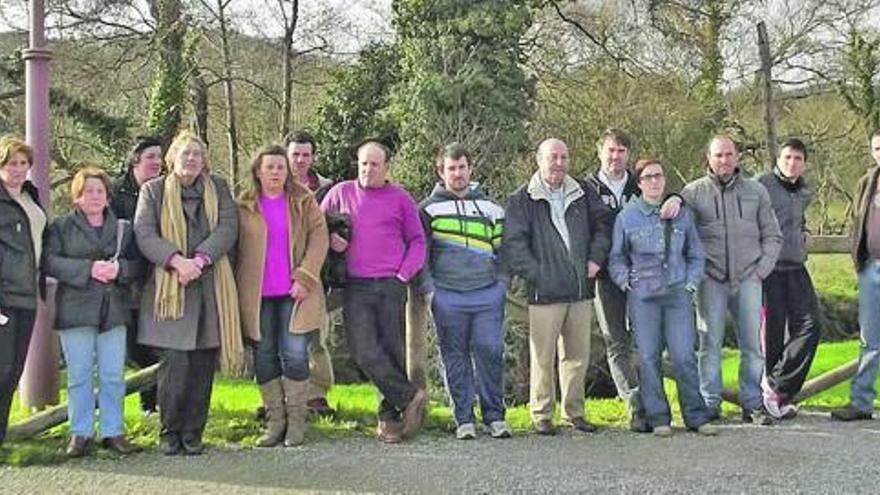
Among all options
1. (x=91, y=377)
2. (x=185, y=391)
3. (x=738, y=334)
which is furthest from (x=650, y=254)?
(x=91, y=377)

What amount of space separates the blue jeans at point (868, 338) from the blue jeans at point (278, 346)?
3.89 meters

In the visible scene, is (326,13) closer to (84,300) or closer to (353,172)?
(353,172)

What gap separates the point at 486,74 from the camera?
15789 mm

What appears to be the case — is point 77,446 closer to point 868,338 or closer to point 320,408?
point 320,408

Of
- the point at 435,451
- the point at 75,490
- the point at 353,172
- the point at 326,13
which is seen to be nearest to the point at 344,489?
the point at 435,451

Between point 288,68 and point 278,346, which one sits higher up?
point 288,68

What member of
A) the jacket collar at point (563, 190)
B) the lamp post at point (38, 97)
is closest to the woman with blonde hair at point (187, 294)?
the lamp post at point (38, 97)

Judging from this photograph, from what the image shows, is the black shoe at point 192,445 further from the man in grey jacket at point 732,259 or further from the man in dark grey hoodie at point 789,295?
the man in dark grey hoodie at point 789,295

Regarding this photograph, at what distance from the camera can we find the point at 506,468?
5770mm

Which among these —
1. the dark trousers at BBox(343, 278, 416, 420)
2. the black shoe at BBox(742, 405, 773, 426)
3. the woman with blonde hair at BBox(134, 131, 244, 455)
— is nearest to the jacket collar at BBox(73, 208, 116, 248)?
the woman with blonde hair at BBox(134, 131, 244, 455)

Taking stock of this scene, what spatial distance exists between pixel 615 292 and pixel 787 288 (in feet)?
4.48

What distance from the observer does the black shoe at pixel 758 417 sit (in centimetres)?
706

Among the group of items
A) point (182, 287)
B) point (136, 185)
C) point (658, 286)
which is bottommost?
point (658, 286)

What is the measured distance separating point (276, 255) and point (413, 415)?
1.33m
